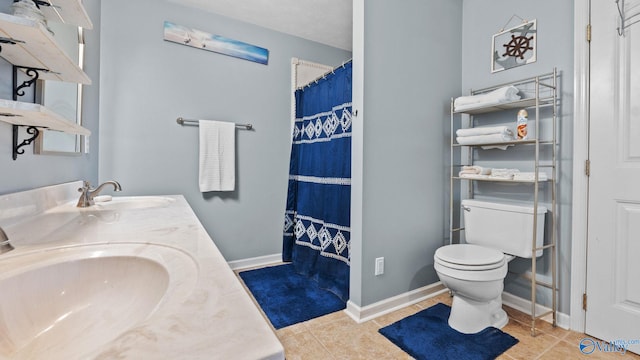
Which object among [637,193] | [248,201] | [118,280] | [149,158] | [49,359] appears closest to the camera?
[49,359]

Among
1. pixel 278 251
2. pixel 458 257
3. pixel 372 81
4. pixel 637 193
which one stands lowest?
pixel 278 251

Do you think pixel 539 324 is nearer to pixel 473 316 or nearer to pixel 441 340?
pixel 473 316

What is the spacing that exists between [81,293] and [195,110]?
213cm

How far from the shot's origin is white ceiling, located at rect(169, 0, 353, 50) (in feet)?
7.74

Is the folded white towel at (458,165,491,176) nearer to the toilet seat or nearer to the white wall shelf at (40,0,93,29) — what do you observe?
the toilet seat

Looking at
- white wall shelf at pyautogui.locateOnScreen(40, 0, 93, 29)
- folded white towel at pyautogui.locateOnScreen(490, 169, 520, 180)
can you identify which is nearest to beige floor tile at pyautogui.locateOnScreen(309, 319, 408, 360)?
folded white towel at pyautogui.locateOnScreen(490, 169, 520, 180)

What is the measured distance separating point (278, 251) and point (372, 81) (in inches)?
74.6

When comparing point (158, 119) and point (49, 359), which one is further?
point (158, 119)

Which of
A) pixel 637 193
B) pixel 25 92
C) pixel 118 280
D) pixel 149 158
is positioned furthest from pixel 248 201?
pixel 637 193

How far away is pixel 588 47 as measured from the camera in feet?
5.30

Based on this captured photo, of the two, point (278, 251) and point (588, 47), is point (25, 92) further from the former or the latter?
point (588, 47)

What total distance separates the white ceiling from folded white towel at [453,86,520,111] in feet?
4.17

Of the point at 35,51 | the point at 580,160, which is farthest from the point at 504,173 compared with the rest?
the point at 35,51

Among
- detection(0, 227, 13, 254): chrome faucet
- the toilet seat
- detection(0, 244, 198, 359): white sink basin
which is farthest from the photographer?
the toilet seat
